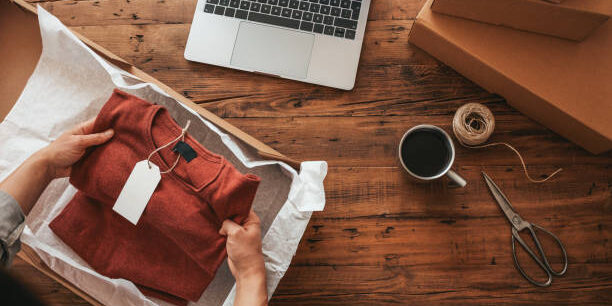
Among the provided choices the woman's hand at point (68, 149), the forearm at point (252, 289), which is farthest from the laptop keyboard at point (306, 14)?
the forearm at point (252, 289)

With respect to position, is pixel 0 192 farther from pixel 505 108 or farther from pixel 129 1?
pixel 505 108

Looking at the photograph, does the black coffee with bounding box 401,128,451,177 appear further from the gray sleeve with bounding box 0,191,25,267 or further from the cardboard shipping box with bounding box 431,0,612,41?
the gray sleeve with bounding box 0,191,25,267

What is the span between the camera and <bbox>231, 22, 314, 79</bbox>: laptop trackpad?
76 cm

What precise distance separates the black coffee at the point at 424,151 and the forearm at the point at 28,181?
2.06 ft

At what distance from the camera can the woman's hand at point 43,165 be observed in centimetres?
64

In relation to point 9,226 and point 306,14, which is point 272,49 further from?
point 9,226

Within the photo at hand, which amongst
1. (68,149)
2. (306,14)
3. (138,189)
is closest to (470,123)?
(306,14)

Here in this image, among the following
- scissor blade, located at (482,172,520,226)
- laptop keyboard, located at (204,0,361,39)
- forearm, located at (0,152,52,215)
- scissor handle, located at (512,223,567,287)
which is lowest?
scissor handle, located at (512,223,567,287)

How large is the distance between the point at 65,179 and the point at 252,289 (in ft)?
1.50

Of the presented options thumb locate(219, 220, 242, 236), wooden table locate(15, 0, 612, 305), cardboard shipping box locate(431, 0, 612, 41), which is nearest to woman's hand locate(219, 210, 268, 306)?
thumb locate(219, 220, 242, 236)

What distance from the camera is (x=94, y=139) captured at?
650 mm

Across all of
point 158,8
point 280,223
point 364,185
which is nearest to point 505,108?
point 364,185

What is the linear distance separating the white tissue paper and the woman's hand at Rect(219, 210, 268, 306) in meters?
0.04

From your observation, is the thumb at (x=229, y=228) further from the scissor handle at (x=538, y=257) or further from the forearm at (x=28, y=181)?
the scissor handle at (x=538, y=257)
